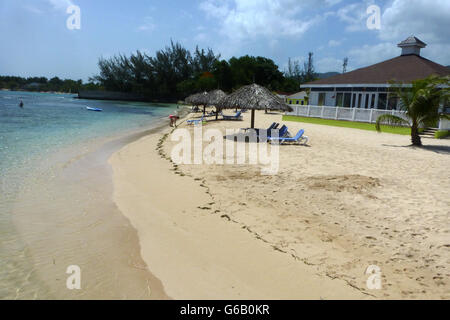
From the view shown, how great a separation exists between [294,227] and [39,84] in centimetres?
21822

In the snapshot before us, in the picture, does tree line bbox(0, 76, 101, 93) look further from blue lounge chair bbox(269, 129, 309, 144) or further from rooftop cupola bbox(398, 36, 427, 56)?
blue lounge chair bbox(269, 129, 309, 144)

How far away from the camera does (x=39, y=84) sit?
609 ft

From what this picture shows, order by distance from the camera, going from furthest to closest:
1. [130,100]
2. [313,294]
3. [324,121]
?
1. [130,100]
2. [324,121]
3. [313,294]

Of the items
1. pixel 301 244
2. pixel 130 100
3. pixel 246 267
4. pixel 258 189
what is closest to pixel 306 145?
pixel 258 189

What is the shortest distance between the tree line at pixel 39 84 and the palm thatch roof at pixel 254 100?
173081 mm

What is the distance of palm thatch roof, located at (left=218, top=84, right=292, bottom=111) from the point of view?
14.7m

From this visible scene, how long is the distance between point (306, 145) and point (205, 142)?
4257 mm

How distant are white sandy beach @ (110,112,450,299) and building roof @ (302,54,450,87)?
13.8 m

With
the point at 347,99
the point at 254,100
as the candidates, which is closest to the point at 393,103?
the point at 347,99

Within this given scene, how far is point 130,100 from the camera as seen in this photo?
98188mm

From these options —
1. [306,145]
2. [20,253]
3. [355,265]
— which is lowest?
[20,253]

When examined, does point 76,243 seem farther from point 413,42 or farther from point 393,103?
point 413,42

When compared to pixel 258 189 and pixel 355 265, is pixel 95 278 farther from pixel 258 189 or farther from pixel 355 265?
pixel 258 189

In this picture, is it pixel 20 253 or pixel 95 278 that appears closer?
pixel 95 278
